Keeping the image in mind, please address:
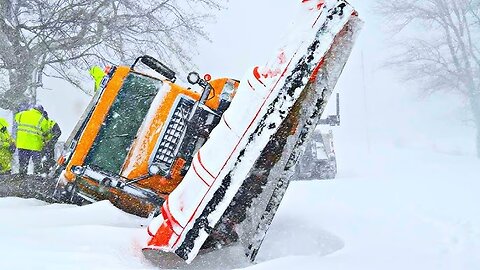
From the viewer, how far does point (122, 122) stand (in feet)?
15.4

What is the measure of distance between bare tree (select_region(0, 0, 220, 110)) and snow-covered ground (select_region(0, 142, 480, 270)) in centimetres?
765

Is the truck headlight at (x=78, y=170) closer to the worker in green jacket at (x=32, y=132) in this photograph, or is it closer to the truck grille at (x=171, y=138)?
the truck grille at (x=171, y=138)

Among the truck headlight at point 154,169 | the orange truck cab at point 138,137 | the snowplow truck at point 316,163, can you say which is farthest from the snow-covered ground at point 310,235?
the snowplow truck at point 316,163

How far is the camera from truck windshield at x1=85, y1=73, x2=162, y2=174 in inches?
182

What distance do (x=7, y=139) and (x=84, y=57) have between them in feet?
18.8

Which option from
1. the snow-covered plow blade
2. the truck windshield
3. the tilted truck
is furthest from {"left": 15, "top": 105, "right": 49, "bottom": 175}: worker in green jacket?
the snow-covered plow blade

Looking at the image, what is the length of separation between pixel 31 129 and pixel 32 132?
0.04m

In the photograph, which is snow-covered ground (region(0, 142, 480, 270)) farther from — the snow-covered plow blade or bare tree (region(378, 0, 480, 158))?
bare tree (region(378, 0, 480, 158))

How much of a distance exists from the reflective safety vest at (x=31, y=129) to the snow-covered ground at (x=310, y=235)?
5.99 feet

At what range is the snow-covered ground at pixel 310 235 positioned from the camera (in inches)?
113

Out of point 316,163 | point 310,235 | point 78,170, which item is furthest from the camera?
point 316,163

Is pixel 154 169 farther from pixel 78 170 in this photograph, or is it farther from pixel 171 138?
pixel 78 170

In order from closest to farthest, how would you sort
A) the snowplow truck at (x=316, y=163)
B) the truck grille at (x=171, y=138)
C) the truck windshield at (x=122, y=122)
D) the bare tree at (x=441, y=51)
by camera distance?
the truck grille at (x=171, y=138) < the truck windshield at (x=122, y=122) < the snowplow truck at (x=316, y=163) < the bare tree at (x=441, y=51)

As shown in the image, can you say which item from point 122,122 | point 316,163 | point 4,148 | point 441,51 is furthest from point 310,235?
point 441,51
